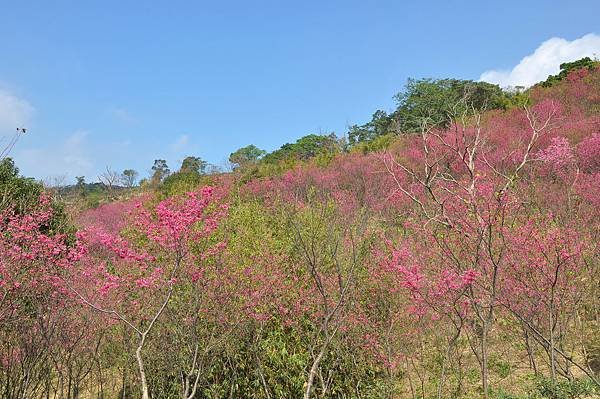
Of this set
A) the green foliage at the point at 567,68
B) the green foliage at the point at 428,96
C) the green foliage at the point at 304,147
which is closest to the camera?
the green foliage at the point at 567,68

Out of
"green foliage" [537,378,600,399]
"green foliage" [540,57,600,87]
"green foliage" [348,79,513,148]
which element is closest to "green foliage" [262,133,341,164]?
"green foliage" [348,79,513,148]

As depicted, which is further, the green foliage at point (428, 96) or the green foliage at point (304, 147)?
the green foliage at point (304, 147)

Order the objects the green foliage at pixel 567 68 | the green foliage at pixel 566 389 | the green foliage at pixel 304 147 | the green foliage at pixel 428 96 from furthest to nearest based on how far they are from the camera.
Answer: the green foliage at pixel 304 147 → the green foliage at pixel 428 96 → the green foliage at pixel 567 68 → the green foliage at pixel 566 389

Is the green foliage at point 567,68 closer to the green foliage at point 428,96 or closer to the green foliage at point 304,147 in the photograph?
the green foliage at point 428,96

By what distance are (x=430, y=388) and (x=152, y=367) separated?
16.6 ft

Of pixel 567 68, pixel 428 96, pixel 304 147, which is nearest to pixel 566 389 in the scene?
pixel 567 68

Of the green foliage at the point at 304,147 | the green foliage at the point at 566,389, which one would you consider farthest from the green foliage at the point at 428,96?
the green foliage at the point at 566,389

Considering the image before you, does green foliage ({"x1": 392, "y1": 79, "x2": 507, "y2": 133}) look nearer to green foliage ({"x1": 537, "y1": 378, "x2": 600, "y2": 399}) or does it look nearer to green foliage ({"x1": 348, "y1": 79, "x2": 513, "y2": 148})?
green foliage ({"x1": 348, "y1": 79, "x2": 513, "y2": 148})

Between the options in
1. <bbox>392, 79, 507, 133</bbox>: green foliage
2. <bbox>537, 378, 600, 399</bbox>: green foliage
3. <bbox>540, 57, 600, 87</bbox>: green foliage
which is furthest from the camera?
<bbox>392, 79, 507, 133</bbox>: green foliage

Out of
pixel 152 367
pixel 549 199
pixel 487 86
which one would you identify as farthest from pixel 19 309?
pixel 487 86

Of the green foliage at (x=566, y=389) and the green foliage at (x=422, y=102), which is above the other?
the green foliage at (x=422, y=102)

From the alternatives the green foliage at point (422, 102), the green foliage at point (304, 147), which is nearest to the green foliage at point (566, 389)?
the green foliage at point (422, 102)

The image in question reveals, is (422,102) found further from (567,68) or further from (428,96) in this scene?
(567,68)

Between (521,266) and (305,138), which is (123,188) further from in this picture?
(521,266)
